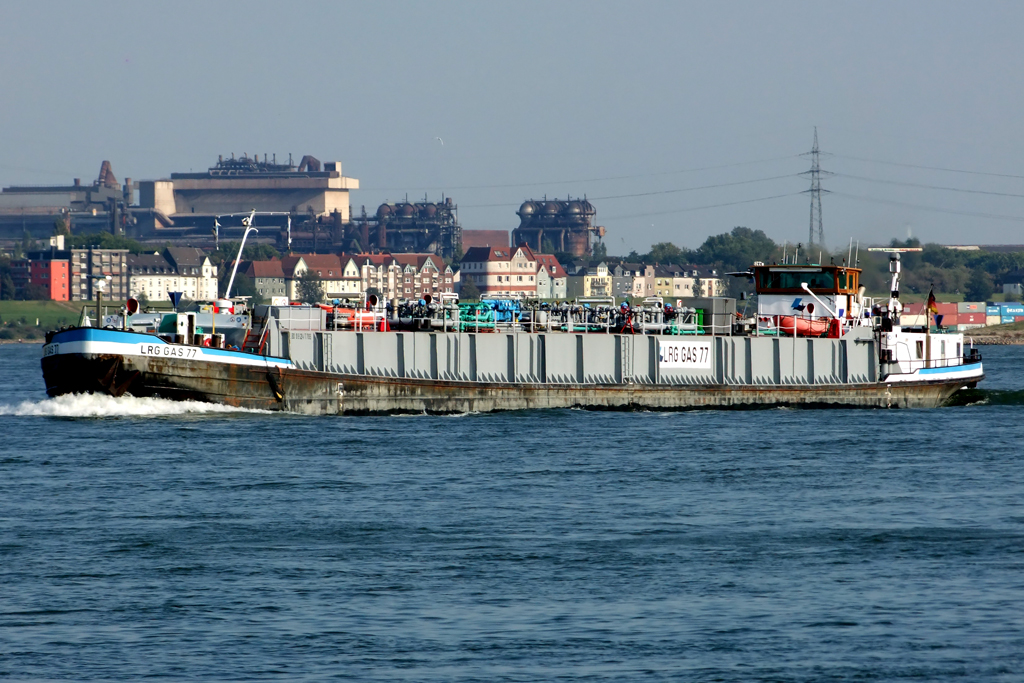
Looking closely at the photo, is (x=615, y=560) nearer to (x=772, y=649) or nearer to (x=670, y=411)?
(x=772, y=649)

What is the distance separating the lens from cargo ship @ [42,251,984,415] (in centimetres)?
4762

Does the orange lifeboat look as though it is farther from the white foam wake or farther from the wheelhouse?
the white foam wake

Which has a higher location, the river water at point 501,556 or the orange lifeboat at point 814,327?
the orange lifeboat at point 814,327

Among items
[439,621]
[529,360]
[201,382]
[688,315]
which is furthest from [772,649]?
[688,315]

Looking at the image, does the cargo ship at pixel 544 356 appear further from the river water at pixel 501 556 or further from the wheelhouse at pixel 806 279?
the river water at pixel 501 556

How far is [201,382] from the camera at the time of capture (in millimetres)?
47531

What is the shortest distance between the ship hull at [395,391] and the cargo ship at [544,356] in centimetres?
A: 5

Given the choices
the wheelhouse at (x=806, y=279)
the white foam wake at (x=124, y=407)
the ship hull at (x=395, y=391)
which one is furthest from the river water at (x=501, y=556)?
the wheelhouse at (x=806, y=279)

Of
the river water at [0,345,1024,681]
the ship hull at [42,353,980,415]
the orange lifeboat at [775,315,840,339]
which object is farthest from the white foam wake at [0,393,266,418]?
the orange lifeboat at [775,315,840,339]

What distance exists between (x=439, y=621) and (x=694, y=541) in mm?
8154

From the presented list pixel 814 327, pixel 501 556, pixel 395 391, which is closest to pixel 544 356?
pixel 395 391

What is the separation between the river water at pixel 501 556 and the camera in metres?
19.6

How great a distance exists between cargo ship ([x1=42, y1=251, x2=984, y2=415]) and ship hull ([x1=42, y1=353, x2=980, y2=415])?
0.18ft

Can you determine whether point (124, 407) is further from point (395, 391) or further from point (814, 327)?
point (814, 327)
